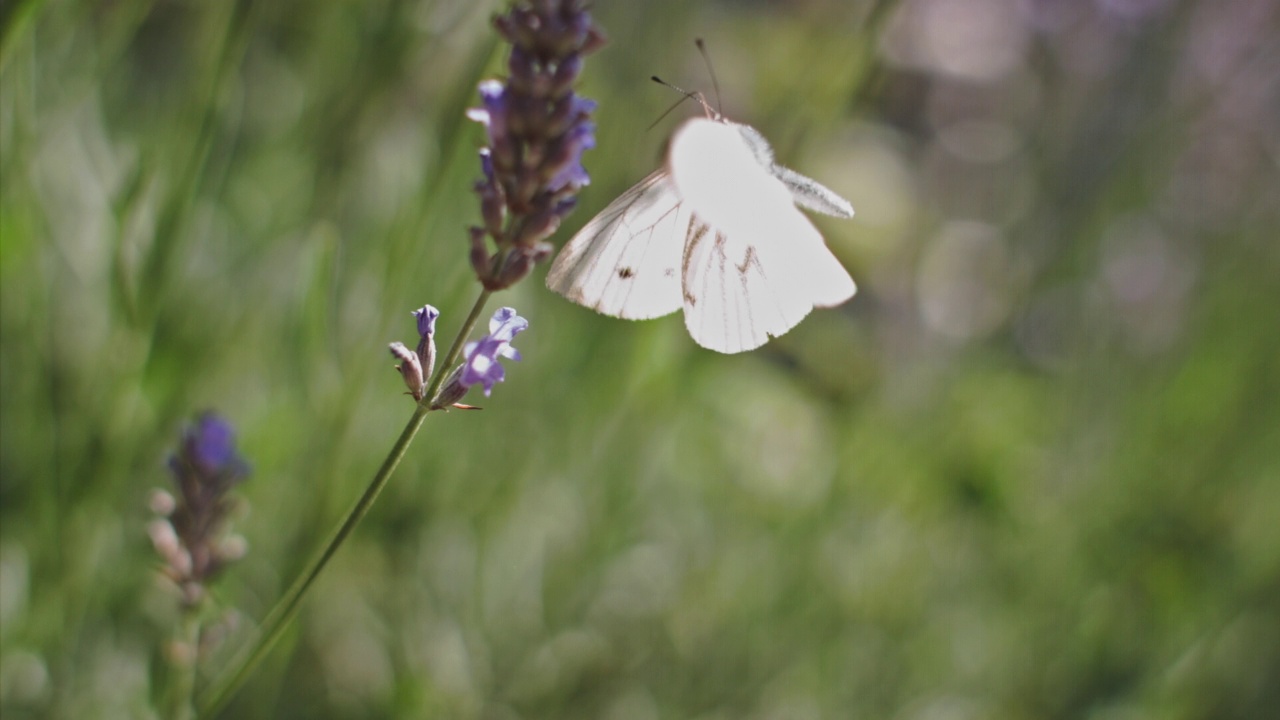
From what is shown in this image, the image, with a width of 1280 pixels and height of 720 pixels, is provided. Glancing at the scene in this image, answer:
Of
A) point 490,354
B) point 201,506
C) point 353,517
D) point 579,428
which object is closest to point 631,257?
point 490,354

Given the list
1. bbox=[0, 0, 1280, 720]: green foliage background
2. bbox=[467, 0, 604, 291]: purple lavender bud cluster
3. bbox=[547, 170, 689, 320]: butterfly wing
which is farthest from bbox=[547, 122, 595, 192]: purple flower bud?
bbox=[0, 0, 1280, 720]: green foliage background

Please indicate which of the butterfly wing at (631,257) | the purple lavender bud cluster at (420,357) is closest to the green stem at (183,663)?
the purple lavender bud cluster at (420,357)

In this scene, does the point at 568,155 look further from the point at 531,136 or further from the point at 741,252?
the point at 741,252

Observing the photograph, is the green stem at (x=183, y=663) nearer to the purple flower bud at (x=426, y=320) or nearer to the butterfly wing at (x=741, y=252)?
the purple flower bud at (x=426, y=320)

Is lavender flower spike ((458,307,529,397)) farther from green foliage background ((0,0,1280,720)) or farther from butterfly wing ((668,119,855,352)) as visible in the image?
green foliage background ((0,0,1280,720))

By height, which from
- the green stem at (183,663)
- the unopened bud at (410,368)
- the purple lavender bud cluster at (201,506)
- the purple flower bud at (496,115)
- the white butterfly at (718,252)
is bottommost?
the green stem at (183,663)
